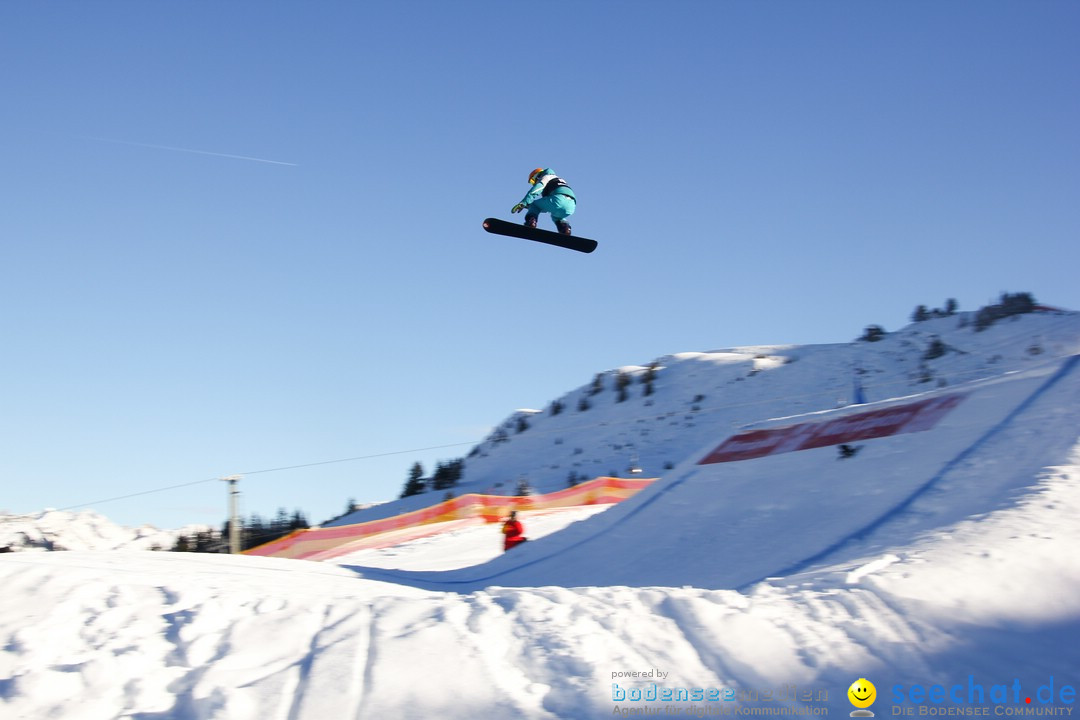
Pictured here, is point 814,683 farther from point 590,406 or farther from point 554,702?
point 590,406

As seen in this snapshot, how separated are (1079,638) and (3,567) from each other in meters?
7.15

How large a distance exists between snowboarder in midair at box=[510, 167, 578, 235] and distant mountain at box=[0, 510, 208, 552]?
39.9 feet

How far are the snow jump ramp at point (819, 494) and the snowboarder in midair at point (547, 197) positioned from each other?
4192mm

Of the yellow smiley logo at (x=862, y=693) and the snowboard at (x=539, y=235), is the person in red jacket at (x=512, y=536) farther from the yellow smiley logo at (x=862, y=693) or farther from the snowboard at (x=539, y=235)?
the yellow smiley logo at (x=862, y=693)

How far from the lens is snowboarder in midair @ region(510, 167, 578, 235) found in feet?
36.6

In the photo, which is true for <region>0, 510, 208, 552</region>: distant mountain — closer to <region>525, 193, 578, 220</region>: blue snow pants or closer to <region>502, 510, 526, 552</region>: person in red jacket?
<region>502, 510, 526, 552</region>: person in red jacket

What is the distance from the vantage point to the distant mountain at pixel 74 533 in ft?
61.5

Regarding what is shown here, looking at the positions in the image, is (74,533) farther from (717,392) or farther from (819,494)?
(717,392)

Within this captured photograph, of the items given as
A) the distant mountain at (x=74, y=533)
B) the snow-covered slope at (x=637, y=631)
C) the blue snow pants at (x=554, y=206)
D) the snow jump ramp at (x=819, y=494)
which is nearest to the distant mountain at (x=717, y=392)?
the distant mountain at (x=74, y=533)

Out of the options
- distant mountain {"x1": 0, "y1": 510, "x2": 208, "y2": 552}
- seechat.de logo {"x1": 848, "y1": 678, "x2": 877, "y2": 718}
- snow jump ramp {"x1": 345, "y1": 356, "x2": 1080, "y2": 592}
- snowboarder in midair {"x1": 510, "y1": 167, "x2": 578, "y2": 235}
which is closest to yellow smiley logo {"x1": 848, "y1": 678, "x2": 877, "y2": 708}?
seechat.de logo {"x1": 848, "y1": 678, "x2": 877, "y2": 718}

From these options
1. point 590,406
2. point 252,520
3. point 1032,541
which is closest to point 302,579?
point 1032,541

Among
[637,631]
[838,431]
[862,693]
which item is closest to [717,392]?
[838,431]

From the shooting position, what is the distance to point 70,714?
4.73 metres

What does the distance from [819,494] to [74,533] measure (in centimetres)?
1604
